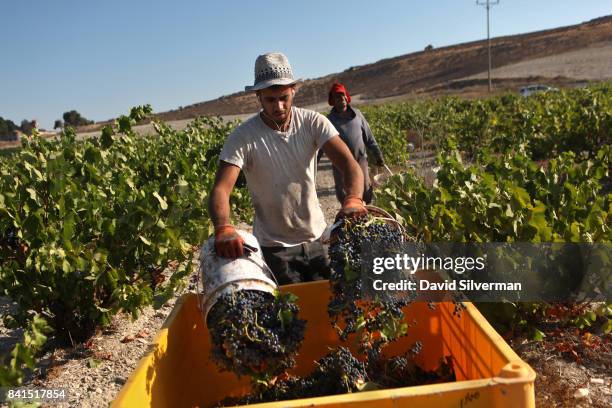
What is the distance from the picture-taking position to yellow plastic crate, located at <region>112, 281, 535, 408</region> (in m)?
1.55

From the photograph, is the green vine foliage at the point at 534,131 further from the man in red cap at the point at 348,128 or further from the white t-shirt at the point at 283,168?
the white t-shirt at the point at 283,168

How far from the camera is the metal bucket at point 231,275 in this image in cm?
204

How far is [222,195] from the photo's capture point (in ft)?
8.50

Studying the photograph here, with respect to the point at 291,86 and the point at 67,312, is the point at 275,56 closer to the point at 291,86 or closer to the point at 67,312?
the point at 291,86

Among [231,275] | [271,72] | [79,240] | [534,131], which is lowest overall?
[534,131]

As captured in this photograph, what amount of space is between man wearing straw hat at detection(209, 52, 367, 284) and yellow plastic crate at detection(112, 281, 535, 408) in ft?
1.45

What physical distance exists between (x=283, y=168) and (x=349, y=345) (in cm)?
86

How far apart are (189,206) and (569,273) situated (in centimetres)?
305

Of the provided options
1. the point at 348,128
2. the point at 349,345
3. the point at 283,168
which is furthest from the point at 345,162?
the point at 348,128

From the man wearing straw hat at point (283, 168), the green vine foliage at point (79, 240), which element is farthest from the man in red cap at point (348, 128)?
the man wearing straw hat at point (283, 168)

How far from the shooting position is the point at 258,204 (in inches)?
117

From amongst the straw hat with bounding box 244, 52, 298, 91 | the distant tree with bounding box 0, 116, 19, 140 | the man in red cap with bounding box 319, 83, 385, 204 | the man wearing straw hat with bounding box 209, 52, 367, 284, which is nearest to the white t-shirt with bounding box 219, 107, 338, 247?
the man wearing straw hat with bounding box 209, 52, 367, 284

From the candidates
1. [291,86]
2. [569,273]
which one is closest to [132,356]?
[291,86]

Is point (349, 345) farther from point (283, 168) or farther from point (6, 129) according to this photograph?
point (6, 129)
